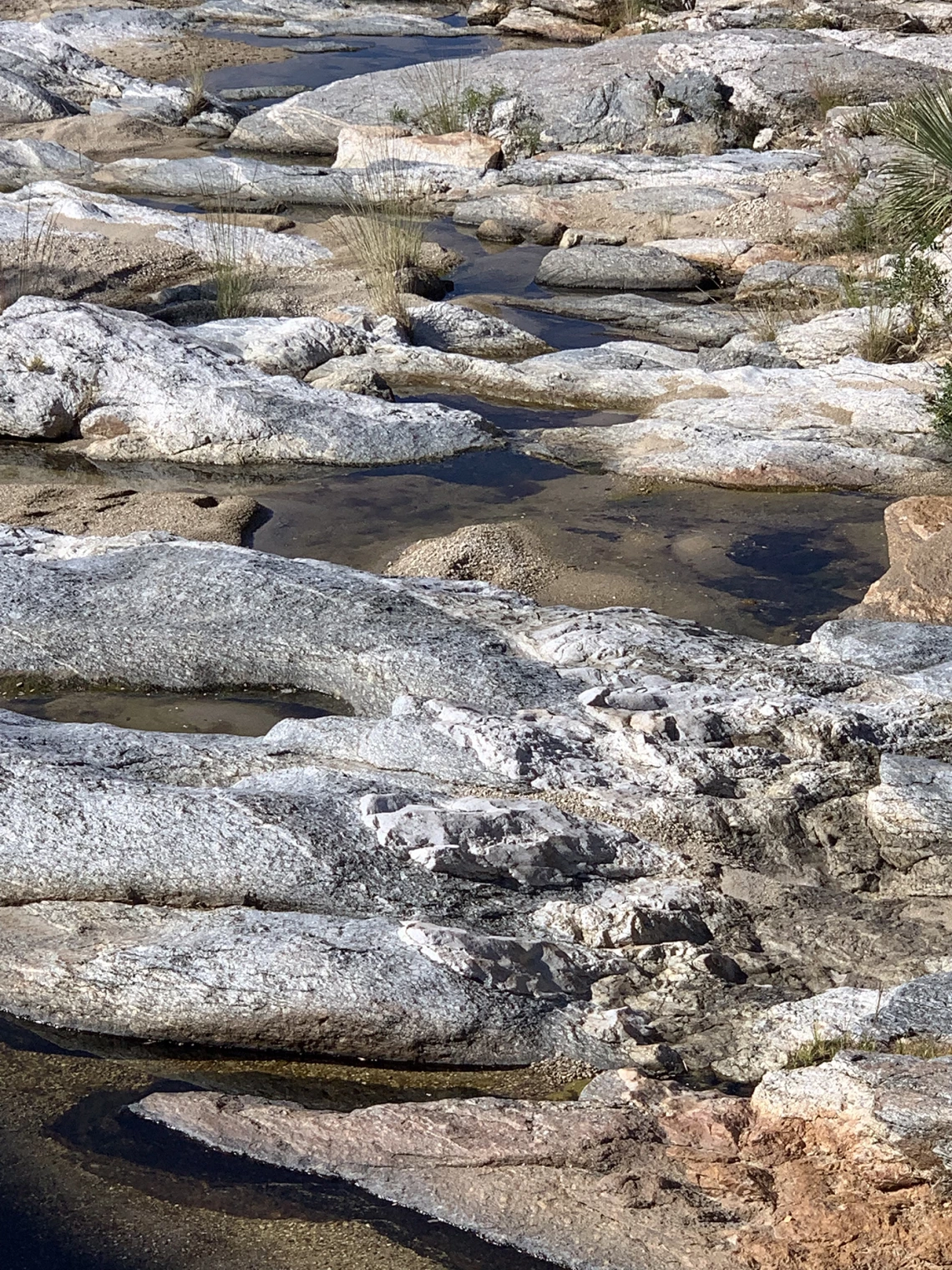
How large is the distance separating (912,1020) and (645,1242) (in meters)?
1.04

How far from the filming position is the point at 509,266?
43.2ft

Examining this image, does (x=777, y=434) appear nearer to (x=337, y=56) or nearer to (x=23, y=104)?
(x=23, y=104)

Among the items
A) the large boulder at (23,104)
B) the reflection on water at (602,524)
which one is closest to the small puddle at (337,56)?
the large boulder at (23,104)

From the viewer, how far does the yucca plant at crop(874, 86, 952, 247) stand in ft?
28.4

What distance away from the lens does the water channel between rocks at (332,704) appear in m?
3.09

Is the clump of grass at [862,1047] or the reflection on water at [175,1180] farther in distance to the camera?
the clump of grass at [862,1047]

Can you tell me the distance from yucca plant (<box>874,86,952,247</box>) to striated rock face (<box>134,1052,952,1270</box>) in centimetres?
695

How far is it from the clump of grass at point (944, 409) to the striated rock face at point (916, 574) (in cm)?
109

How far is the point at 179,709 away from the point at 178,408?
3623mm

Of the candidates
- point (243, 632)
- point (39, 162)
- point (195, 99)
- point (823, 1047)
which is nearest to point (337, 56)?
point (195, 99)

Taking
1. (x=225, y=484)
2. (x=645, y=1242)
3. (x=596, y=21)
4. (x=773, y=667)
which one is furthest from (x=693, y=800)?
(x=596, y=21)

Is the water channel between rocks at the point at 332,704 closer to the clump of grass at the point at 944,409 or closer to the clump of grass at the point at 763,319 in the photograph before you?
the clump of grass at the point at 944,409

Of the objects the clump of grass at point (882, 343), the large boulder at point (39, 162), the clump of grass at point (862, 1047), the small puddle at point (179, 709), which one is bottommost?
the small puddle at point (179, 709)

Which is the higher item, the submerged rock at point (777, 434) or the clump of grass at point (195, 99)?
the clump of grass at point (195, 99)
